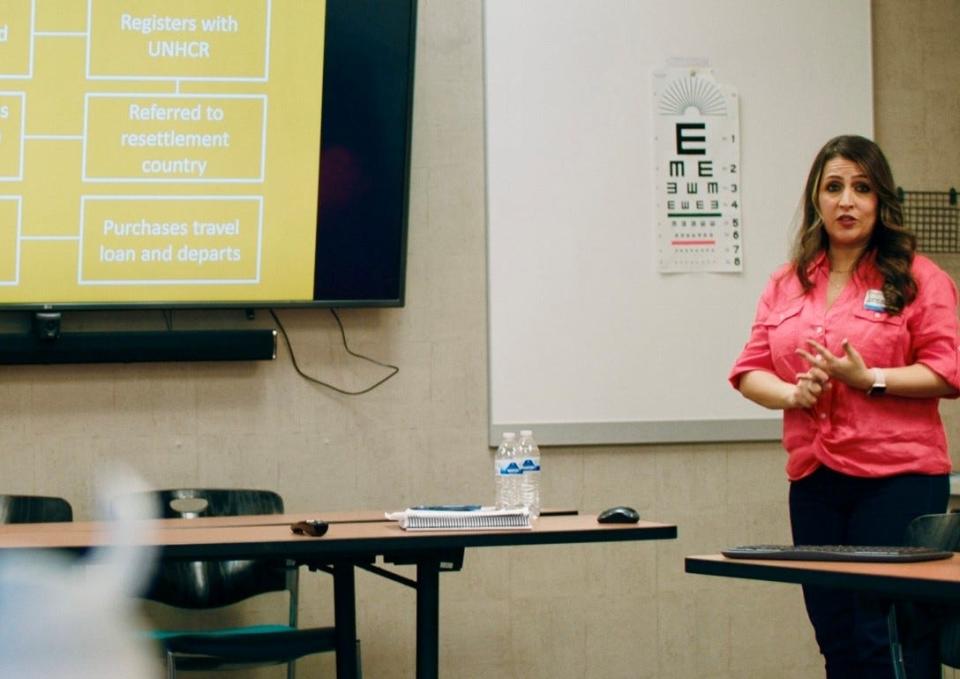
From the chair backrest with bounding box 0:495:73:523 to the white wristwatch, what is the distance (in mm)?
2381

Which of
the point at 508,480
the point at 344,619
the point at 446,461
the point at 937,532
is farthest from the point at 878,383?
the point at 446,461

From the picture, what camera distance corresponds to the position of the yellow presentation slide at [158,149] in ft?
13.1

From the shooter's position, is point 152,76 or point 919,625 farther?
point 152,76

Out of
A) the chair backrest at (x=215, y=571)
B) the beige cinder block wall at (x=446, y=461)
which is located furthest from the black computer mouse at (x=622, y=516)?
the beige cinder block wall at (x=446, y=461)

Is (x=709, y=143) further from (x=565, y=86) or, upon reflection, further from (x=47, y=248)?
(x=47, y=248)

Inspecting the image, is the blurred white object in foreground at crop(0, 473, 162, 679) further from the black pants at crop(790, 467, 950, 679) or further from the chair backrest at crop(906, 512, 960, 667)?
the black pants at crop(790, 467, 950, 679)

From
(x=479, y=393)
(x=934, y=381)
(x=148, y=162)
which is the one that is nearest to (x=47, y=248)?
(x=148, y=162)

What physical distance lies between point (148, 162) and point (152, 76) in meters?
0.28

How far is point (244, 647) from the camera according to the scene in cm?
308

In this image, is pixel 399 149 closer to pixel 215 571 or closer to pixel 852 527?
pixel 215 571

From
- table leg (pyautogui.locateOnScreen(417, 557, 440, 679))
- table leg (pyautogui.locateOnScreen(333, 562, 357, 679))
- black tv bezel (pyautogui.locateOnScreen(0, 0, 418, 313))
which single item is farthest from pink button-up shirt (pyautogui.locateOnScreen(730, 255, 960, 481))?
black tv bezel (pyautogui.locateOnScreen(0, 0, 418, 313))

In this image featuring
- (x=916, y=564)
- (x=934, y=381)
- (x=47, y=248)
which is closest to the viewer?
(x=916, y=564)

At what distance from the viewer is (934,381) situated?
9.34 feet

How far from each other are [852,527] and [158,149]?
8.15 feet
